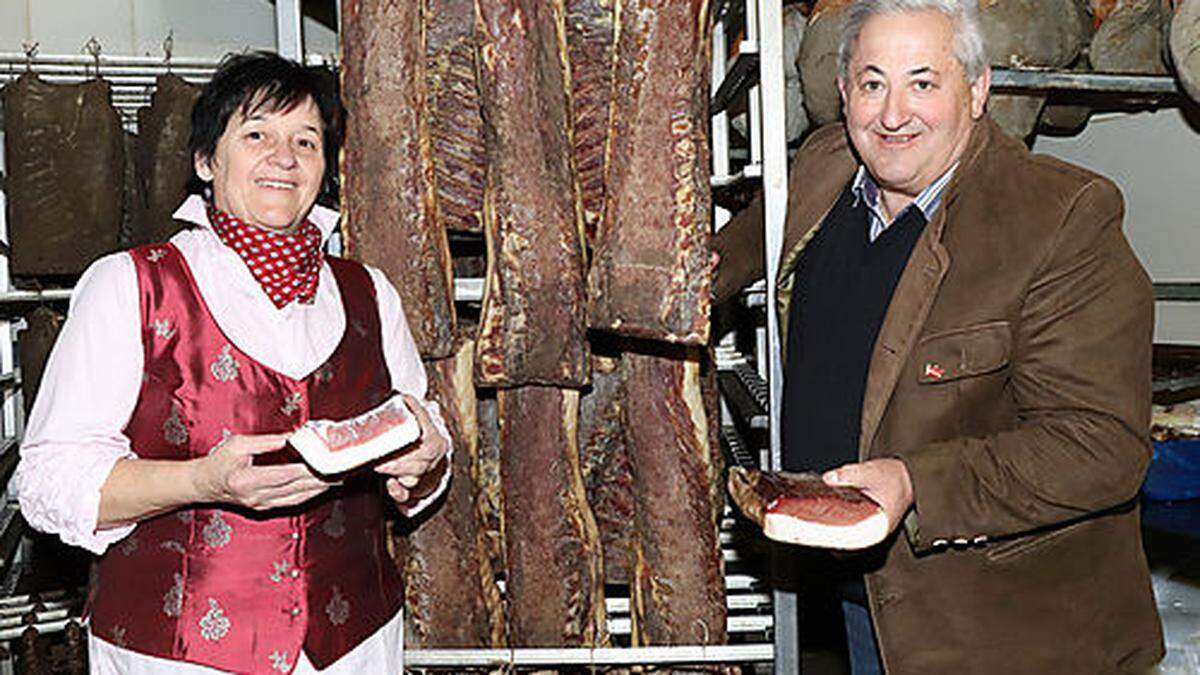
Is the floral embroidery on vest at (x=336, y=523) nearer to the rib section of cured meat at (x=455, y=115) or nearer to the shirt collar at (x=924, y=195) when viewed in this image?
the rib section of cured meat at (x=455, y=115)

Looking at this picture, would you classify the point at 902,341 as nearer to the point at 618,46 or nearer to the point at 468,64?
the point at 618,46

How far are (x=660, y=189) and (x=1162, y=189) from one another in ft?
10.4

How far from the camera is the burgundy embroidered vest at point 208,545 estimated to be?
197cm

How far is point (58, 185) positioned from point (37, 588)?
1.27m

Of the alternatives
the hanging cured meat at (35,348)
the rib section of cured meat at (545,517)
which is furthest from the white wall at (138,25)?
the rib section of cured meat at (545,517)

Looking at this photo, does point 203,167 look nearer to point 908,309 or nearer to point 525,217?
point 525,217

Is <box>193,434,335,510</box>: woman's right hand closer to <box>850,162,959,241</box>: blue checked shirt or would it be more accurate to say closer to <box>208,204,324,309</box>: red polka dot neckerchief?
<box>208,204,324,309</box>: red polka dot neckerchief

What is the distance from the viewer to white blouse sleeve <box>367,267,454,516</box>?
2.27m

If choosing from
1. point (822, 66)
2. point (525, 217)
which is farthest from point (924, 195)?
point (822, 66)

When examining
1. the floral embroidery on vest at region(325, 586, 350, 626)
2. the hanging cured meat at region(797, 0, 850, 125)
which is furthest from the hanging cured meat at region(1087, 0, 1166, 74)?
the floral embroidery on vest at region(325, 586, 350, 626)

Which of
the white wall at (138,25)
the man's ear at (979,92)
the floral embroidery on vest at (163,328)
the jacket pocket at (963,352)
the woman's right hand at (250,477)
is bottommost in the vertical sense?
the woman's right hand at (250,477)

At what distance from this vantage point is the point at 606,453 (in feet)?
9.61

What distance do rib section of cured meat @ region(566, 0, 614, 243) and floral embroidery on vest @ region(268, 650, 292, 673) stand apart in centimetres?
112

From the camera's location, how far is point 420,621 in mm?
2750
